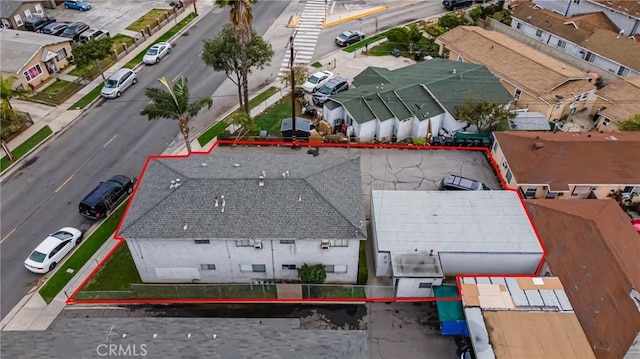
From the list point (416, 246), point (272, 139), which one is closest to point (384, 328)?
point (416, 246)

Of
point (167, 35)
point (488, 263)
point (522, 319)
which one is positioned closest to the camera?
point (522, 319)

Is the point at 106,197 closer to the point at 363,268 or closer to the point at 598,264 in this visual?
the point at 363,268

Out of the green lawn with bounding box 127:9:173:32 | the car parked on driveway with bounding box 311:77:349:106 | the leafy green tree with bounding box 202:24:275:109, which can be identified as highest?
the leafy green tree with bounding box 202:24:275:109

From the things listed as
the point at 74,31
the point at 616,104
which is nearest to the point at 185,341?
the point at 616,104

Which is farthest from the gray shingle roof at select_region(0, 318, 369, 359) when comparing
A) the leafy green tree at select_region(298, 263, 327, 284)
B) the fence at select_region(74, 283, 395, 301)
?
the leafy green tree at select_region(298, 263, 327, 284)

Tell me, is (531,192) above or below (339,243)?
below

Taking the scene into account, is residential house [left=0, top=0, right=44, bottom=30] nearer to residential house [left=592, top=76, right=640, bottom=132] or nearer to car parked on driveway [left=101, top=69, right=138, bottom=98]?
car parked on driveway [left=101, top=69, right=138, bottom=98]

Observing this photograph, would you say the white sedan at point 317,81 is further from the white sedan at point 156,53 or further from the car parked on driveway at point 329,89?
the white sedan at point 156,53
